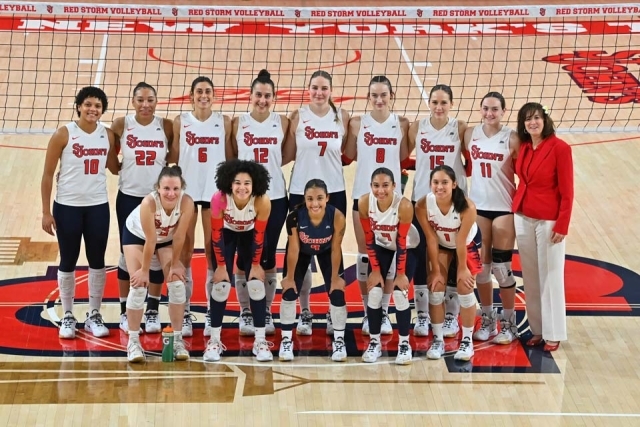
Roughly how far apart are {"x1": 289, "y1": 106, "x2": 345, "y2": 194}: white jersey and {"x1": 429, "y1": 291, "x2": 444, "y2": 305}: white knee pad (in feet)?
4.24

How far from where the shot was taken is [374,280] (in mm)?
9594

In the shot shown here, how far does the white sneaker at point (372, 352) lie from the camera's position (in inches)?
380

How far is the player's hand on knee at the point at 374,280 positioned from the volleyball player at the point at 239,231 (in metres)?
0.91

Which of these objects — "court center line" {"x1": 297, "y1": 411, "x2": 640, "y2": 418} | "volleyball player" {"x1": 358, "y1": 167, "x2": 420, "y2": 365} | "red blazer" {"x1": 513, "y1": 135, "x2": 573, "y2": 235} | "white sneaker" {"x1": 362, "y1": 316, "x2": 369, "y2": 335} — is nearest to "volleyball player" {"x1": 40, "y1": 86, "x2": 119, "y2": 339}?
"volleyball player" {"x1": 358, "y1": 167, "x2": 420, "y2": 365}

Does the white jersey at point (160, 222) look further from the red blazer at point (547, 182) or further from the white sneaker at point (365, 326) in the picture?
the red blazer at point (547, 182)

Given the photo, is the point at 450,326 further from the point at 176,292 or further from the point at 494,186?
the point at 176,292

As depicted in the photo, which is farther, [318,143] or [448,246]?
[318,143]

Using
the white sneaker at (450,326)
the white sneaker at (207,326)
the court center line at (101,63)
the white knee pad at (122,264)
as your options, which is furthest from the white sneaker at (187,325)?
the court center line at (101,63)

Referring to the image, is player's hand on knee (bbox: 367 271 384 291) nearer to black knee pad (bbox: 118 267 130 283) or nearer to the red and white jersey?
the red and white jersey

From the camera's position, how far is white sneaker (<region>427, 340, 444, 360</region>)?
383 inches

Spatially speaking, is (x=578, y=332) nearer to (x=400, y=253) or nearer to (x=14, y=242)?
(x=400, y=253)

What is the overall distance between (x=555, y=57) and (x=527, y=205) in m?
11.4

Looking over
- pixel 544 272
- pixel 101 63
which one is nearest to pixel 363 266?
pixel 544 272

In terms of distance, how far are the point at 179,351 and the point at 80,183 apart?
1.71 metres
